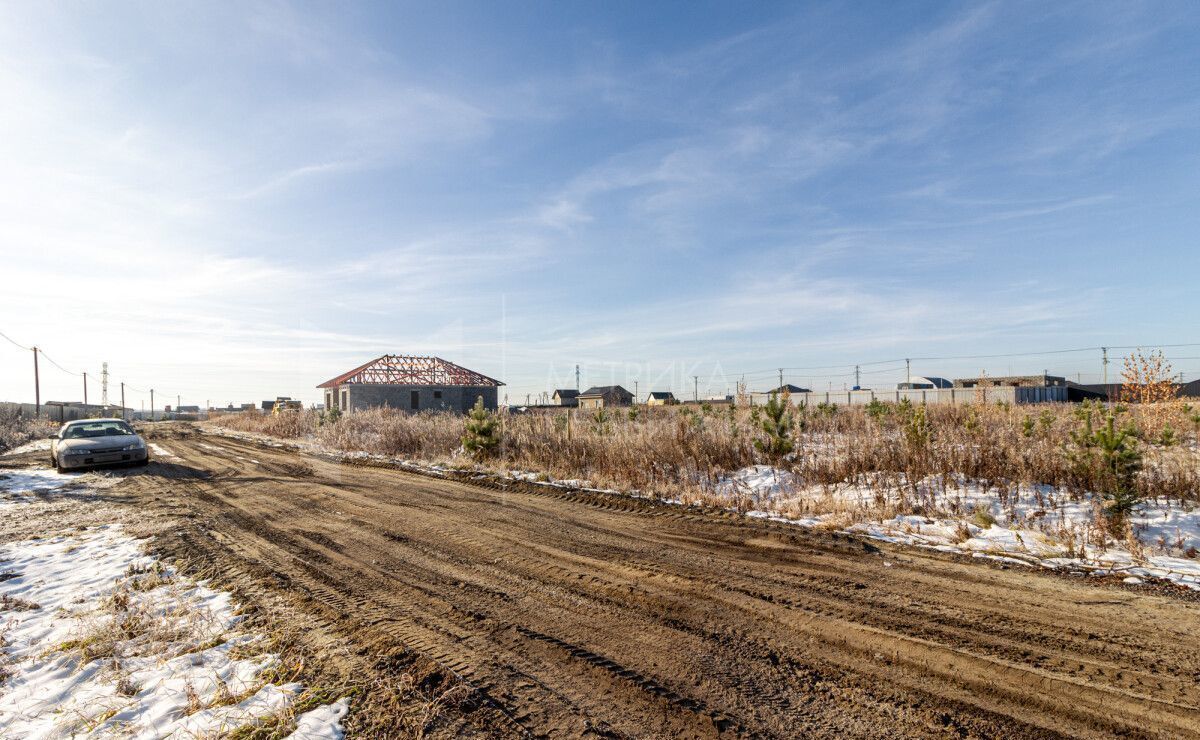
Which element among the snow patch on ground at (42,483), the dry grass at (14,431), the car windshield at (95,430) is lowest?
the snow patch on ground at (42,483)

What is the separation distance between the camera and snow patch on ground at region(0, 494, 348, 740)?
297cm

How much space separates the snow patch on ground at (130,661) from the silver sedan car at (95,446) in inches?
410

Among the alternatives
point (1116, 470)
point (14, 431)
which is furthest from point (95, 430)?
Result: point (1116, 470)

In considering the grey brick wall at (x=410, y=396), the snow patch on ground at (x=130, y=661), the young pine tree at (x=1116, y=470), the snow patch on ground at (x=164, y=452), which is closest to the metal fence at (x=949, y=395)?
the young pine tree at (x=1116, y=470)

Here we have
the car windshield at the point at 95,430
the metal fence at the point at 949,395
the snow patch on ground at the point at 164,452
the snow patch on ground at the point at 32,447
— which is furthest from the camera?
the metal fence at the point at 949,395

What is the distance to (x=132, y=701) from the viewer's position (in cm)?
320

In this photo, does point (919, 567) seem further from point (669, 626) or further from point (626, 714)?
point (626, 714)

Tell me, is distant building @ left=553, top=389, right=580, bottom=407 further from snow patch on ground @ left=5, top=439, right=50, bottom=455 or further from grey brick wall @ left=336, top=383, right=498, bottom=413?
snow patch on ground @ left=5, top=439, right=50, bottom=455

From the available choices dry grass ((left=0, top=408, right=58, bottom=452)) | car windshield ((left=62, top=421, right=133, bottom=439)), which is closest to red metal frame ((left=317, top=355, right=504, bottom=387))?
dry grass ((left=0, top=408, right=58, bottom=452))

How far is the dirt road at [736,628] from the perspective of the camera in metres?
2.90

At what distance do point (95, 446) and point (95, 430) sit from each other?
1661 millimetres

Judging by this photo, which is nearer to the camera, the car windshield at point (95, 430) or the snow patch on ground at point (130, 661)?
the snow patch on ground at point (130, 661)

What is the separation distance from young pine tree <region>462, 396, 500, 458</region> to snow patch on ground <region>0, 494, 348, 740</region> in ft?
29.6

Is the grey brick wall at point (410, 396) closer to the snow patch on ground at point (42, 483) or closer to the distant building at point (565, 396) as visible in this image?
the snow patch on ground at point (42, 483)
